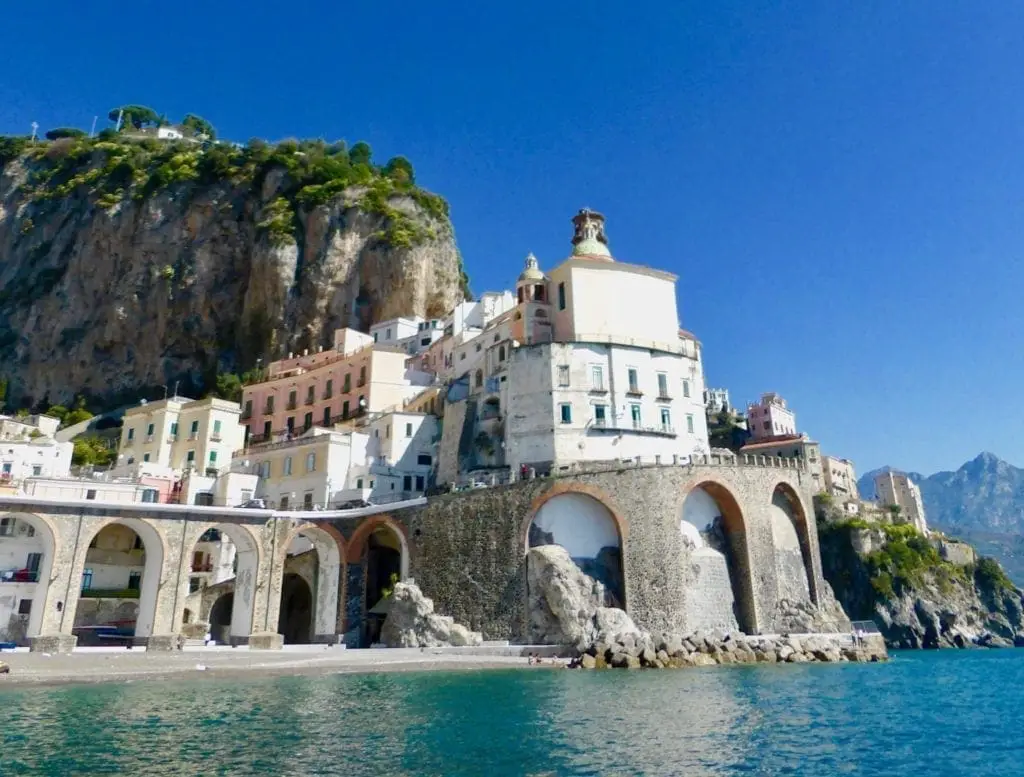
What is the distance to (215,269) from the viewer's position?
66.8 meters

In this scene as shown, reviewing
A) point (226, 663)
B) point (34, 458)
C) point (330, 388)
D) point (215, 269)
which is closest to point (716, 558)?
point (226, 663)

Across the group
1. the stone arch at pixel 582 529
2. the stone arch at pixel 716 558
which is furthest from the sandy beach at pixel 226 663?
the stone arch at pixel 716 558

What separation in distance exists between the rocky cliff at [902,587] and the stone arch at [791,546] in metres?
23.4

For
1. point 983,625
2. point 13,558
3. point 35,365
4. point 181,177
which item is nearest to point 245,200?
point 181,177

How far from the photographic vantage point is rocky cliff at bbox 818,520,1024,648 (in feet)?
193

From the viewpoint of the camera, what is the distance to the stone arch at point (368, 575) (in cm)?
3972

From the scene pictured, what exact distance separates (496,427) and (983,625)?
158 feet

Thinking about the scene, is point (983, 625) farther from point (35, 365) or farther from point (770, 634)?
point (35, 365)

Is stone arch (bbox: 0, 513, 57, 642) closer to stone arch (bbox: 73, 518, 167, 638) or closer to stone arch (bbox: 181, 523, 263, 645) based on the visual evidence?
stone arch (bbox: 73, 518, 167, 638)

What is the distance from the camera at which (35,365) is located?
69.8 metres

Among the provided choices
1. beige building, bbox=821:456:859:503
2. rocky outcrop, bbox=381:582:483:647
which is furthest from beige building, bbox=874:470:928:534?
rocky outcrop, bbox=381:582:483:647

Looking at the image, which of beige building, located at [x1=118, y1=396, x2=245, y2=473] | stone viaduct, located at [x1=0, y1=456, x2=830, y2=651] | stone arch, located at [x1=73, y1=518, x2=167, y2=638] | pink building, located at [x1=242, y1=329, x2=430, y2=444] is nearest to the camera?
stone viaduct, located at [x1=0, y1=456, x2=830, y2=651]

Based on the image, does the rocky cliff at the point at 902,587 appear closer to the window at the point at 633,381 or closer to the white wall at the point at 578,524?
the window at the point at 633,381

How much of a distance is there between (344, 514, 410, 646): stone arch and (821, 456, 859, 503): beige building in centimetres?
4742
